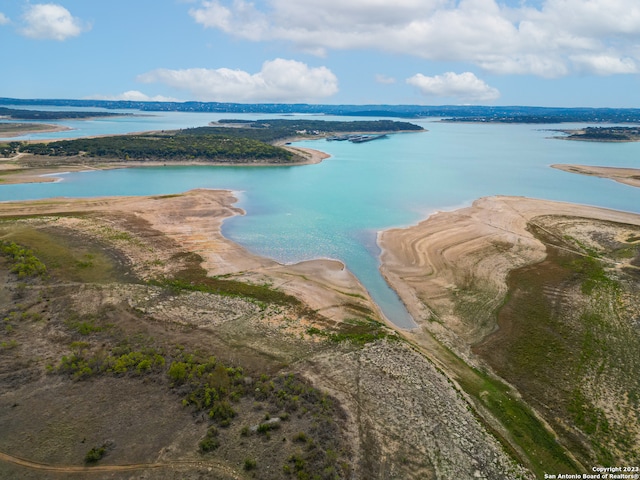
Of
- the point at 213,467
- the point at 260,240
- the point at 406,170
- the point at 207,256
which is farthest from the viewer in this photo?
the point at 406,170

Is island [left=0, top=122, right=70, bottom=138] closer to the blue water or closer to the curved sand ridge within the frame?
the blue water

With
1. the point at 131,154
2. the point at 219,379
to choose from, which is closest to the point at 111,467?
the point at 219,379

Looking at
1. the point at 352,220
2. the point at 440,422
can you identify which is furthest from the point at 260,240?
the point at 440,422

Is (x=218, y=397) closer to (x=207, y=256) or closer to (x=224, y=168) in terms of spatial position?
(x=207, y=256)

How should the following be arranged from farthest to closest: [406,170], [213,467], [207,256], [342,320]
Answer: [406,170] < [207,256] < [342,320] < [213,467]

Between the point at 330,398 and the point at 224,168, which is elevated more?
the point at 224,168

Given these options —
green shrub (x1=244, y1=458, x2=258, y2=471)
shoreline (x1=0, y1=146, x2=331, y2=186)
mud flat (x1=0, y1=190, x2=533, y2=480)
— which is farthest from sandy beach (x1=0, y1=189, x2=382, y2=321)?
shoreline (x1=0, y1=146, x2=331, y2=186)

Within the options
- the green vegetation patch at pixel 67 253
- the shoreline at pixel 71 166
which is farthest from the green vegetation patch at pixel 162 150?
the green vegetation patch at pixel 67 253

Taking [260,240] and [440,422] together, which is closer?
[440,422]
